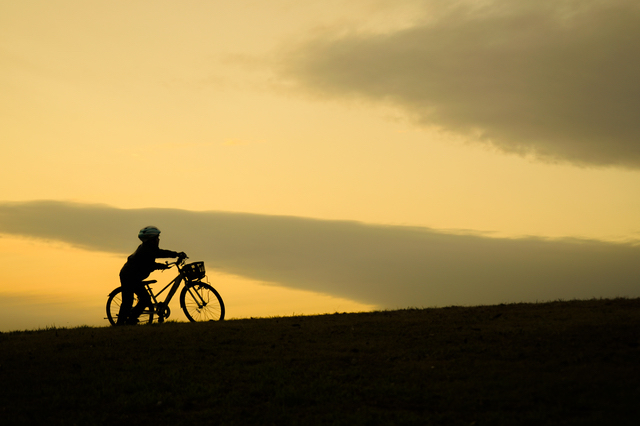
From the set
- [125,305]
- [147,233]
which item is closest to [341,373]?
[147,233]

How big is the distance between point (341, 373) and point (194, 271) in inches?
302

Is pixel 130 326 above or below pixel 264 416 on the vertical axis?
above

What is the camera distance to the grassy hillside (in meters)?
9.66

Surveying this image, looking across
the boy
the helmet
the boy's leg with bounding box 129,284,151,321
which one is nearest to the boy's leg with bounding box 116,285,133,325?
the boy

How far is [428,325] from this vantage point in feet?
50.3

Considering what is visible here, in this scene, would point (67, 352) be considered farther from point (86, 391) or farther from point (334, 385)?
point (334, 385)

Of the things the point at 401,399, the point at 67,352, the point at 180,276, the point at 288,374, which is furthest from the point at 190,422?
the point at 180,276

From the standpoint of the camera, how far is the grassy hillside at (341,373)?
31.7 ft

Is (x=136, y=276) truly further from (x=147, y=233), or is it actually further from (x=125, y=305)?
(x=147, y=233)

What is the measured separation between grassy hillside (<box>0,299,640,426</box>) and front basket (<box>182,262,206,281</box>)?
2.03m

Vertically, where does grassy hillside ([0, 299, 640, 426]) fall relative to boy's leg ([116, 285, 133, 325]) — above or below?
below

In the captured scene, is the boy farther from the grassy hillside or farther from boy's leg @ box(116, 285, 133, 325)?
the grassy hillside

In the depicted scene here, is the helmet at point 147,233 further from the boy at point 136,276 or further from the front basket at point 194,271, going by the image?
the front basket at point 194,271

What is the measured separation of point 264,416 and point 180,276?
29.2 feet
